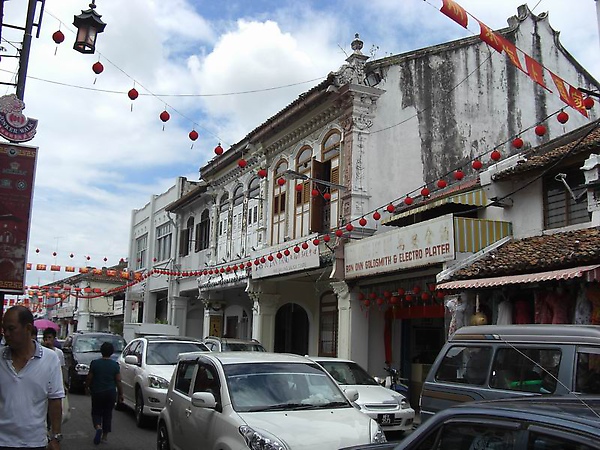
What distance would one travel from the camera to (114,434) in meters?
10.8

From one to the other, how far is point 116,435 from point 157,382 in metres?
A: 1.18

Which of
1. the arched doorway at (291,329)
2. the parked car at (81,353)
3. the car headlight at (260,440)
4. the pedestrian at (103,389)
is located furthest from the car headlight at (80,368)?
the car headlight at (260,440)

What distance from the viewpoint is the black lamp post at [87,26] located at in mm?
10211

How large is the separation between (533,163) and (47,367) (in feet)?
36.9

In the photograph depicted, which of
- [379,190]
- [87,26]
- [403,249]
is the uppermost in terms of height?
[87,26]

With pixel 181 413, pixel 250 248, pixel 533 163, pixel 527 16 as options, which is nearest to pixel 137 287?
pixel 250 248

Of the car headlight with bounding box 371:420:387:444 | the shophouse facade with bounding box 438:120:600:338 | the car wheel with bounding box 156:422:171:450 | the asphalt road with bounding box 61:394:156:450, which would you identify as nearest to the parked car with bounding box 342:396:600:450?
the car headlight with bounding box 371:420:387:444

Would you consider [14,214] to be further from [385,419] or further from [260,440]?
[385,419]

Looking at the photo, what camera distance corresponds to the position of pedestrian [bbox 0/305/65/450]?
4336mm

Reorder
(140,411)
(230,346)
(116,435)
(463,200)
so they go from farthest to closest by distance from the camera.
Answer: (230,346), (463,200), (140,411), (116,435)

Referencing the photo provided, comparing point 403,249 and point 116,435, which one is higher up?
point 403,249

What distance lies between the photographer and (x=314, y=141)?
65.8 ft

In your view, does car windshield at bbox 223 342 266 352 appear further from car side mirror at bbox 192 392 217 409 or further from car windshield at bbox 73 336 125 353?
car side mirror at bbox 192 392 217 409

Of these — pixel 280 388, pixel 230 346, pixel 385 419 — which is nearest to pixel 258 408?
pixel 280 388
